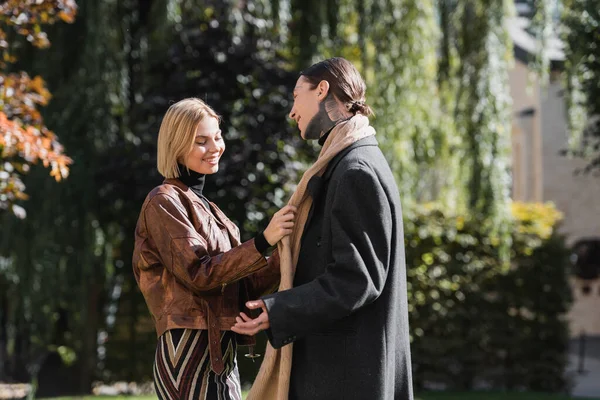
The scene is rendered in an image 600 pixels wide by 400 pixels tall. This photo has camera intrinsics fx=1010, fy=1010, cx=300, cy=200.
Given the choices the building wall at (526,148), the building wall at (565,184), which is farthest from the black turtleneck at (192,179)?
the building wall at (565,184)

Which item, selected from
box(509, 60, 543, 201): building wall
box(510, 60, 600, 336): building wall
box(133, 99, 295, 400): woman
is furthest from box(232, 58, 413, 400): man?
box(509, 60, 543, 201): building wall

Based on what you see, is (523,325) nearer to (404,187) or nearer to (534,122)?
(404,187)

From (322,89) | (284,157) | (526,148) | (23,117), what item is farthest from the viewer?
(526,148)

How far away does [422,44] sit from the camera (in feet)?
30.6

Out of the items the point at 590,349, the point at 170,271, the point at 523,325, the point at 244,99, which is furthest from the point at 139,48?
the point at 590,349

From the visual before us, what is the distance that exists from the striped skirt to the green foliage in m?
7.27

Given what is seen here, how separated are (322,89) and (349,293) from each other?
0.66m

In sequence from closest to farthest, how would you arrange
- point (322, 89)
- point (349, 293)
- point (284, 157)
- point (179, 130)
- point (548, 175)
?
1. point (349, 293)
2. point (322, 89)
3. point (179, 130)
4. point (284, 157)
5. point (548, 175)

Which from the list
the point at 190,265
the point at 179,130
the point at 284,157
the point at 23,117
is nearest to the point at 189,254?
the point at 190,265

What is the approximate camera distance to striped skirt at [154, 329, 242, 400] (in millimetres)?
3303

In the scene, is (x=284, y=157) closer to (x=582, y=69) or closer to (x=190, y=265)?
(x=582, y=69)

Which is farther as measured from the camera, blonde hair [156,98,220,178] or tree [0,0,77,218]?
tree [0,0,77,218]

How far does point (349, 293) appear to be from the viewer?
2.88 metres

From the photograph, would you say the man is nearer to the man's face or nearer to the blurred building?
the man's face
